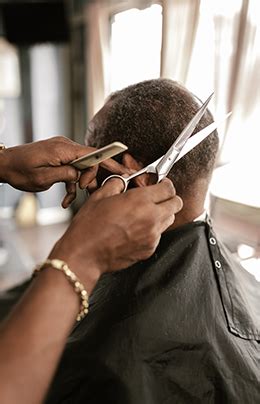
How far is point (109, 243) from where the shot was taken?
674mm

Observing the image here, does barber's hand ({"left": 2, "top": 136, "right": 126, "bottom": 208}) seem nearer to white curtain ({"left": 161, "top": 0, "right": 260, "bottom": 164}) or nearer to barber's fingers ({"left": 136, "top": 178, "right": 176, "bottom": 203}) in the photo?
barber's fingers ({"left": 136, "top": 178, "right": 176, "bottom": 203})

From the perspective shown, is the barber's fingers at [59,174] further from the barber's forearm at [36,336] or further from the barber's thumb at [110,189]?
the barber's forearm at [36,336]

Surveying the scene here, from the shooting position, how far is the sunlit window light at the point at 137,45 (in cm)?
283

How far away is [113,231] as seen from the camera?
677 millimetres

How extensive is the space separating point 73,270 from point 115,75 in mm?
3061

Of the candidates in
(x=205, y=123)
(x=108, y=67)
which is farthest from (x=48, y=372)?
(x=108, y=67)

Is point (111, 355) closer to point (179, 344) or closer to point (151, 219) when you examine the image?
point (179, 344)

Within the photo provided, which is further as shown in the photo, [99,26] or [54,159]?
[99,26]

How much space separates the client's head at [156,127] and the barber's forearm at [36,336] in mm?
480

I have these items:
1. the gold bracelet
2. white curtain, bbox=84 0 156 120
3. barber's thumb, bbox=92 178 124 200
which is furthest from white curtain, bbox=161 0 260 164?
the gold bracelet

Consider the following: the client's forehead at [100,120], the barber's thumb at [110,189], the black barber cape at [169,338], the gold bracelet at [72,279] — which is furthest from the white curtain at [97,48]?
the gold bracelet at [72,279]

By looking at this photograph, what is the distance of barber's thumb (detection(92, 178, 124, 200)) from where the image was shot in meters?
0.74

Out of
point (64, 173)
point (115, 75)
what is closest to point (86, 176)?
point (64, 173)

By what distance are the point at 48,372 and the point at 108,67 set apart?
342 centimetres
